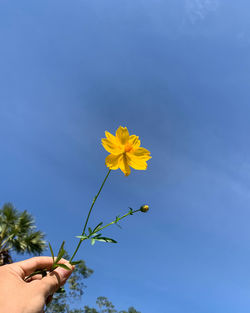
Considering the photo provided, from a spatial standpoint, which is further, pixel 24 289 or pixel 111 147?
pixel 111 147

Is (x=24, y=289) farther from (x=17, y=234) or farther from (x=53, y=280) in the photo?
(x=17, y=234)

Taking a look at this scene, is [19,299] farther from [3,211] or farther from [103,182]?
[3,211]

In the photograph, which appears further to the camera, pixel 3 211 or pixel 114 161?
pixel 3 211

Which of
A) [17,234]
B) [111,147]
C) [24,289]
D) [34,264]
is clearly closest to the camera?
[24,289]

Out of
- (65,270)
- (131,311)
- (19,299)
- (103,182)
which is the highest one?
(131,311)

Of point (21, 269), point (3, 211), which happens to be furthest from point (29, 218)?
point (21, 269)

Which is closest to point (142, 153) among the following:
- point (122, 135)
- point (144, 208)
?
point (122, 135)

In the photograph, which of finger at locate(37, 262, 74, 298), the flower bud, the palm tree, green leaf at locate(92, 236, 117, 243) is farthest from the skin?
the palm tree

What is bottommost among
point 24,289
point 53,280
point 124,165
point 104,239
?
point 24,289
